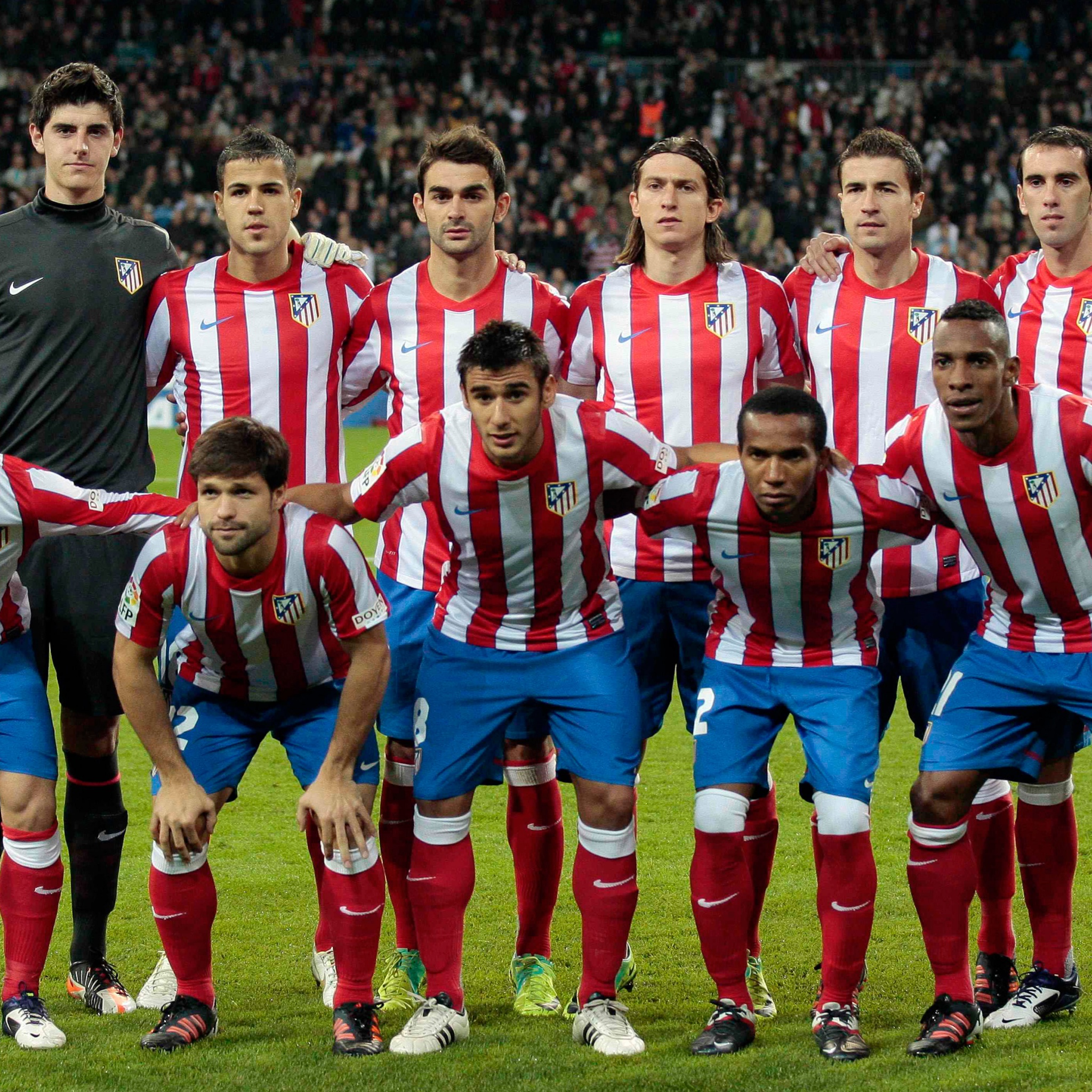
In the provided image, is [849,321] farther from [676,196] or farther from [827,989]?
[827,989]

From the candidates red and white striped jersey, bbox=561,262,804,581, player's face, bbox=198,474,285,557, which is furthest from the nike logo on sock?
player's face, bbox=198,474,285,557

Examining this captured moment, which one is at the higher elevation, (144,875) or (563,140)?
(563,140)

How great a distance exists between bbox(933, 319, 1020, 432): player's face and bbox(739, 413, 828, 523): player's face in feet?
1.16

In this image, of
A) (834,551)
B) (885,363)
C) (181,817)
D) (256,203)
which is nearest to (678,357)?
(885,363)

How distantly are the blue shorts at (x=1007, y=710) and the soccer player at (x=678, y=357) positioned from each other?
1.96 ft

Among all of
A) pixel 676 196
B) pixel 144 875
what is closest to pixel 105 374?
pixel 676 196

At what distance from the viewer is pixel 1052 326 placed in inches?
185

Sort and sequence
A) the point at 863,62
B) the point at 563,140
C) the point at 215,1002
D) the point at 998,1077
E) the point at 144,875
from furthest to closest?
the point at 863,62 < the point at 563,140 < the point at 144,875 < the point at 215,1002 < the point at 998,1077

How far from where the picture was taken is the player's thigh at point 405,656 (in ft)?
14.8

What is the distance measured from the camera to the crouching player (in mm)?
3914

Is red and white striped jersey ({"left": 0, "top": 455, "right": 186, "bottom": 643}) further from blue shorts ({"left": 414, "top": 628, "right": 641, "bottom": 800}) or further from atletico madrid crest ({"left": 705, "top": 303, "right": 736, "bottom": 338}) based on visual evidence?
atletico madrid crest ({"left": 705, "top": 303, "right": 736, "bottom": 338})

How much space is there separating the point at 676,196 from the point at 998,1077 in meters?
2.53

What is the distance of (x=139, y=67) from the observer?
973 inches

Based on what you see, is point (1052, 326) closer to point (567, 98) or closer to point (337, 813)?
point (337, 813)
